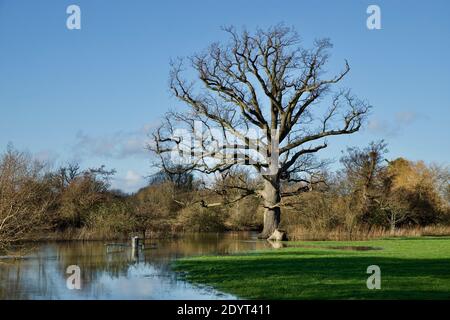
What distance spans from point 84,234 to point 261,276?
57.4 feet

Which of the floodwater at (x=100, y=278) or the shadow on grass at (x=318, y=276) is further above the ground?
the shadow on grass at (x=318, y=276)

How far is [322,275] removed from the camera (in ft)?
41.0

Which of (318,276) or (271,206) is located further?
(271,206)

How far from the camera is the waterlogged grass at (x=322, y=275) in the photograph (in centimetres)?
1020

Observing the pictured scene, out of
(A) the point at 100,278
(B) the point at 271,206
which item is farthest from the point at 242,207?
(A) the point at 100,278

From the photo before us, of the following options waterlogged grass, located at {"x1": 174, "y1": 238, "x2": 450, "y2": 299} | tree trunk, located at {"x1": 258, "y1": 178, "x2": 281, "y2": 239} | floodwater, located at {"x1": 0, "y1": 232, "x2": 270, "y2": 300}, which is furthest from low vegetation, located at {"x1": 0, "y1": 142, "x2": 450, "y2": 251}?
waterlogged grass, located at {"x1": 174, "y1": 238, "x2": 450, "y2": 299}

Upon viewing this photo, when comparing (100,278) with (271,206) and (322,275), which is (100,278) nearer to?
(322,275)

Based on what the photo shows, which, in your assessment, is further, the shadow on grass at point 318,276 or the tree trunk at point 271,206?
the tree trunk at point 271,206

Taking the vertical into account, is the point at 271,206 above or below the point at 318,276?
above

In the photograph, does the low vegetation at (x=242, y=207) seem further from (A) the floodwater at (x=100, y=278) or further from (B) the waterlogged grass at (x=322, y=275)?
(B) the waterlogged grass at (x=322, y=275)

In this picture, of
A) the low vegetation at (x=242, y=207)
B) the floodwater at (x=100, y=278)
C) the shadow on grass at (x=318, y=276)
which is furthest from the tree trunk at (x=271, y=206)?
the shadow on grass at (x=318, y=276)

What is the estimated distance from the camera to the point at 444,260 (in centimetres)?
1591
